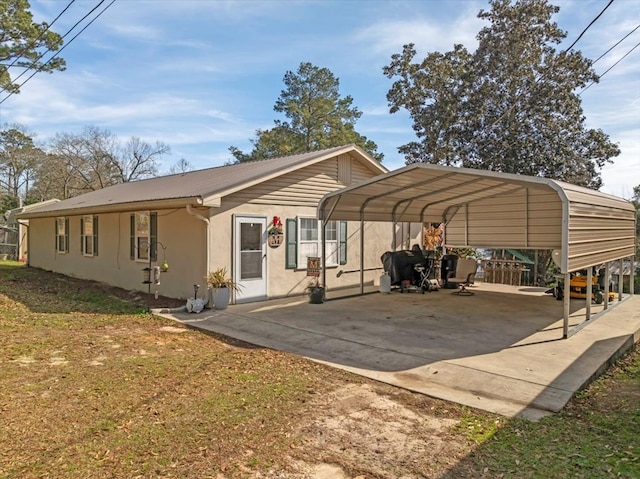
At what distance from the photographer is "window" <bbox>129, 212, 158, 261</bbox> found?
10234 mm

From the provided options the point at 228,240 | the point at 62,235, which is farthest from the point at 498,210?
the point at 62,235

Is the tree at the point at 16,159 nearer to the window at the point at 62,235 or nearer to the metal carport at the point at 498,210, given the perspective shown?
the window at the point at 62,235

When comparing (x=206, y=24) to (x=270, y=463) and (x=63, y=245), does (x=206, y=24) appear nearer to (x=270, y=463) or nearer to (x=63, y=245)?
(x=270, y=463)

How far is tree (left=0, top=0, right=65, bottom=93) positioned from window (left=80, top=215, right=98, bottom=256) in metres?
7.22

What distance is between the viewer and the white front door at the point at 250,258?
9188 mm

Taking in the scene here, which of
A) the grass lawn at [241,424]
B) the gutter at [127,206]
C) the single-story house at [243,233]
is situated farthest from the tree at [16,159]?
the grass lawn at [241,424]

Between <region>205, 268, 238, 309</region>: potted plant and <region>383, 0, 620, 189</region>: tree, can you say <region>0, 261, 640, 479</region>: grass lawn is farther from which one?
<region>383, 0, 620, 189</region>: tree

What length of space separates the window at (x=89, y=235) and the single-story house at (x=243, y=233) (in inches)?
1.2

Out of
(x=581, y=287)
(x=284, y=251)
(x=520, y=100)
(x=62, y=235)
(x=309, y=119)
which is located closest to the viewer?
(x=581, y=287)

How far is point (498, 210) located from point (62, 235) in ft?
46.4

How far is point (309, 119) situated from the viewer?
2961cm

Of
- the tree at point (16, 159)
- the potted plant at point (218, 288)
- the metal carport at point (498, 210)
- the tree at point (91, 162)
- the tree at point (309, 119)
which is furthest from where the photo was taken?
the tree at point (91, 162)

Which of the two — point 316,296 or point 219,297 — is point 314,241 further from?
point 219,297

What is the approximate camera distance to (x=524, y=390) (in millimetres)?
4391
